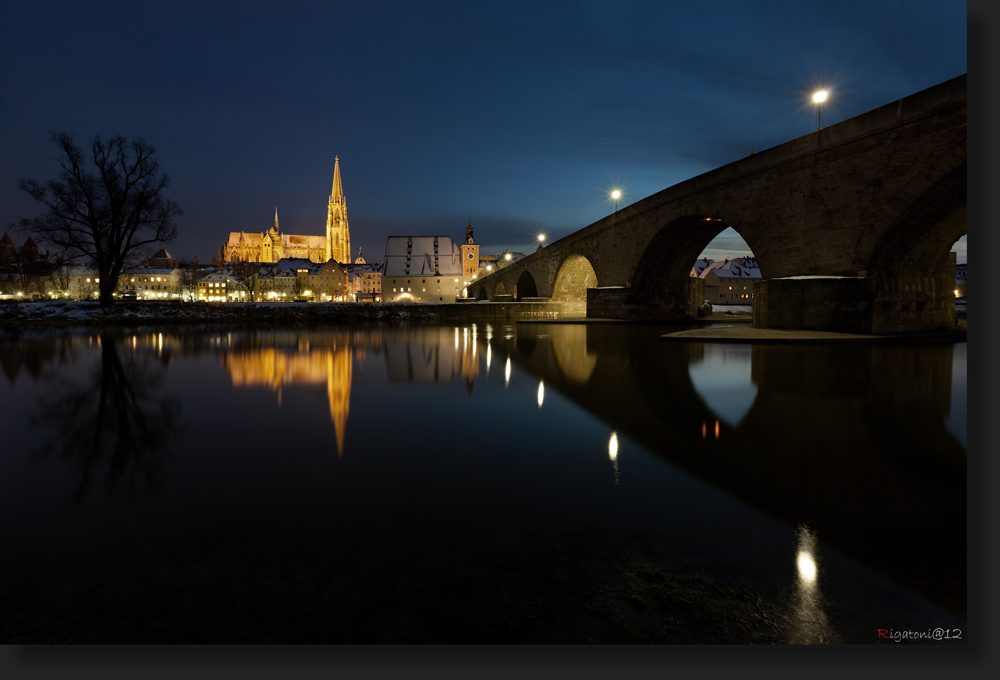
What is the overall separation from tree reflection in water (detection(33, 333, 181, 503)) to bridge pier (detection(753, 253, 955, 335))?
20.3 meters

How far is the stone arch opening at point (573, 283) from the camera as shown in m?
46.3

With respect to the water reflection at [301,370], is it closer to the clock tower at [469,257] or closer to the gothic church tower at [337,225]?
the clock tower at [469,257]

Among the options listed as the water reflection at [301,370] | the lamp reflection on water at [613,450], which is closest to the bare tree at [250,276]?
the water reflection at [301,370]

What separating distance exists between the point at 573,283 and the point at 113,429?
1844 inches

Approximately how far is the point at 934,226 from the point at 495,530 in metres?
21.0

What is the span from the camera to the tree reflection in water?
403 centimetres

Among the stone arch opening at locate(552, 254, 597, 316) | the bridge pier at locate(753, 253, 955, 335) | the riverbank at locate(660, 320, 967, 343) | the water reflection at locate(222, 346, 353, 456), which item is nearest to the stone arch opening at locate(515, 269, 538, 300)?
the stone arch opening at locate(552, 254, 597, 316)

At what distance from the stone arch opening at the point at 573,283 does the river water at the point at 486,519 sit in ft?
130

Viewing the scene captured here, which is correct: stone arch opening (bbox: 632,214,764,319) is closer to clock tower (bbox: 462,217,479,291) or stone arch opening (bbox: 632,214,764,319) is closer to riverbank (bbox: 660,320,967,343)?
riverbank (bbox: 660,320,967,343)

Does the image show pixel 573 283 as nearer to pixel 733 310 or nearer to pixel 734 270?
pixel 733 310

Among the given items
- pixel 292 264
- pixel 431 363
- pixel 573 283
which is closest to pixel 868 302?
pixel 431 363

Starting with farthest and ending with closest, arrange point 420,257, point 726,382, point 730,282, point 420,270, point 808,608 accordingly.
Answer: point 420,257, point 420,270, point 730,282, point 726,382, point 808,608

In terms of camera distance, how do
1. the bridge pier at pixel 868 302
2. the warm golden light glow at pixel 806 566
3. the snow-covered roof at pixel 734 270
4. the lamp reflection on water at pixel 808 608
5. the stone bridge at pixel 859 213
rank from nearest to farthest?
the lamp reflection on water at pixel 808 608
the warm golden light glow at pixel 806 566
the stone bridge at pixel 859 213
the bridge pier at pixel 868 302
the snow-covered roof at pixel 734 270

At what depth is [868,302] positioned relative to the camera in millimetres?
16516
